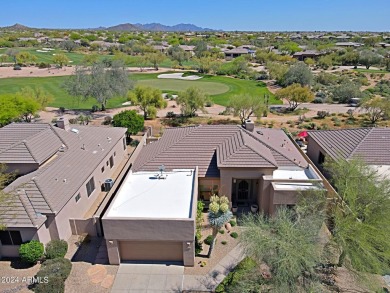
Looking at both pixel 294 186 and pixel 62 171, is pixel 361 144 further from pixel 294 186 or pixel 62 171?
pixel 62 171

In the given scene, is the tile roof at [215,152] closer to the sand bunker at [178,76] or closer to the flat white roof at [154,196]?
the flat white roof at [154,196]

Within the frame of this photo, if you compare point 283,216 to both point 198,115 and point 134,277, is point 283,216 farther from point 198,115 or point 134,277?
point 198,115

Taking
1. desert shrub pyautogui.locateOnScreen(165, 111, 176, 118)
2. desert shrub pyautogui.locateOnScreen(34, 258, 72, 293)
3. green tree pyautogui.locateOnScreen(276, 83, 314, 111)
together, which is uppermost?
green tree pyautogui.locateOnScreen(276, 83, 314, 111)

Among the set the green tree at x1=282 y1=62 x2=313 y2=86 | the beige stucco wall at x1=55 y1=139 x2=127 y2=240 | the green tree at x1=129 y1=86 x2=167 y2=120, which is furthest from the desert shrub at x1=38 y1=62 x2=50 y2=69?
the beige stucco wall at x1=55 y1=139 x2=127 y2=240

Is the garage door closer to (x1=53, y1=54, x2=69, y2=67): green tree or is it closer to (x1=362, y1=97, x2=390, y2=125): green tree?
(x1=362, y1=97, x2=390, y2=125): green tree

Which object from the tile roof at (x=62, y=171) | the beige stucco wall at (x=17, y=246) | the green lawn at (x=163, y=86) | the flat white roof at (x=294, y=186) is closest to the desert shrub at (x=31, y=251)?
the beige stucco wall at (x=17, y=246)
